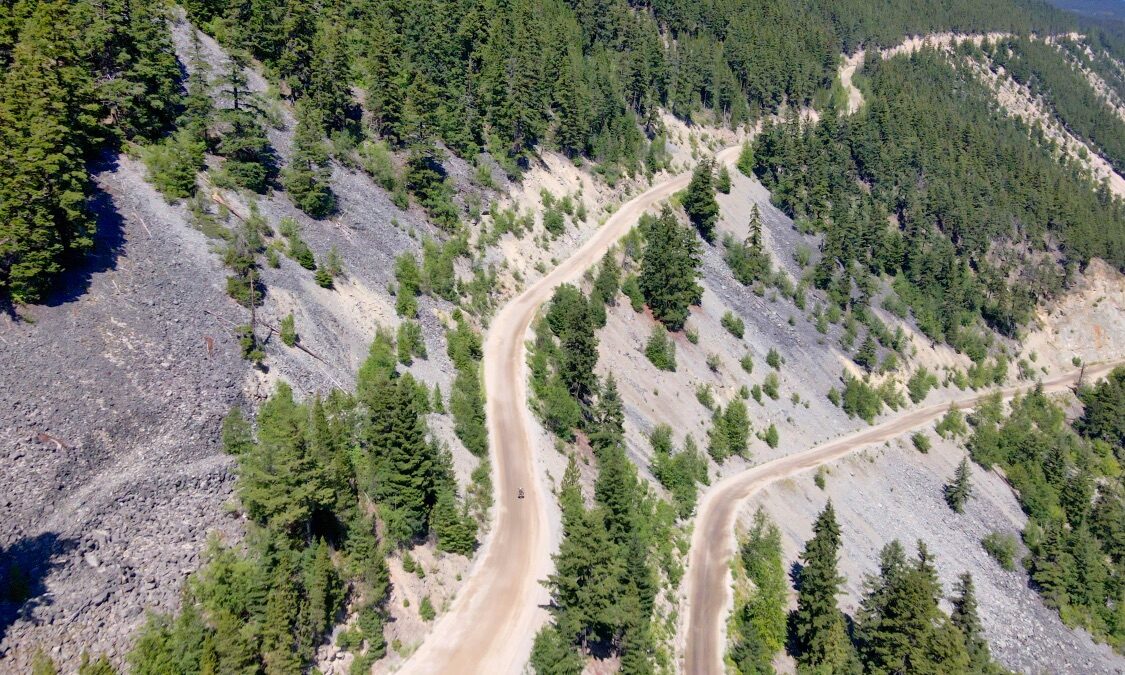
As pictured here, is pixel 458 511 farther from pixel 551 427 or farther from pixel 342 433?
pixel 551 427

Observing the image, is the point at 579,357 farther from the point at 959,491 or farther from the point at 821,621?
the point at 959,491

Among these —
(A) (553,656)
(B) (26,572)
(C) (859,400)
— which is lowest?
(C) (859,400)

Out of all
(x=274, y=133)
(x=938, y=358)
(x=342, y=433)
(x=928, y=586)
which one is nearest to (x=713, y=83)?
(x=938, y=358)

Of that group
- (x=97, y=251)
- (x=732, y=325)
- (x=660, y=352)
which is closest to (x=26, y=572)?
(x=97, y=251)

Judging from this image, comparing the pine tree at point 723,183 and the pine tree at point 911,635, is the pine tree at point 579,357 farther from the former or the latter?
the pine tree at point 723,183

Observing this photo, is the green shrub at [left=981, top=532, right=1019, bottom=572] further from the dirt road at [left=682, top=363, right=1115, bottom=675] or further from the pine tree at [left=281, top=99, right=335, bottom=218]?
the pine tree at [left=281, top=99, right=335, bottom=218]

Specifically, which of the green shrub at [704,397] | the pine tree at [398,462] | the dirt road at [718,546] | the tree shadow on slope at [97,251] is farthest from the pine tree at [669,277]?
the tree shadow on slope at [97,251]

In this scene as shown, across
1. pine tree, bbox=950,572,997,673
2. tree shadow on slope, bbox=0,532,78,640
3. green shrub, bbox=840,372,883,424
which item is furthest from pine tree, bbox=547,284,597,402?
green shrub, bbox=840,372,883,424
